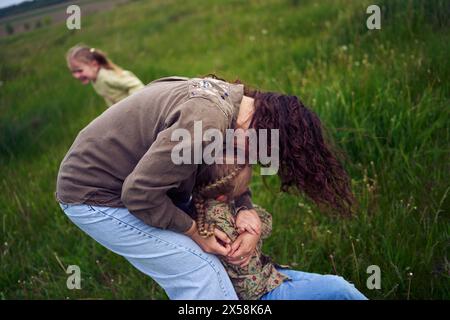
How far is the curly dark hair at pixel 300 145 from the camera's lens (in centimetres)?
201

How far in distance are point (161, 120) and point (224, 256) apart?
608 millimetres

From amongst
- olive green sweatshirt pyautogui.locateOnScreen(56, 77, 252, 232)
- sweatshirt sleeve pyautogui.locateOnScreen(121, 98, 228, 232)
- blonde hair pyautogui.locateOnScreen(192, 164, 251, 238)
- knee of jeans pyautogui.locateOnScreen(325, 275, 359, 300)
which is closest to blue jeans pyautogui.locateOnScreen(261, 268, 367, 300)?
knee of jeans pyautogui.locateOnScreen(325, 275, 359, 300)

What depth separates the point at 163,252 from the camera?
2.04 m

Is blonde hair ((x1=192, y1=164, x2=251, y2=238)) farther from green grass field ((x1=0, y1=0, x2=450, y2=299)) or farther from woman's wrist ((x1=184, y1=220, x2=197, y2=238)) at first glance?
green grass field ((x1=0, y1=0, x2=450, y2=299))

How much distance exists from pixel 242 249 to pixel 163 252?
33 cm

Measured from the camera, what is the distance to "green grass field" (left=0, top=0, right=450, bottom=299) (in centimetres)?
298

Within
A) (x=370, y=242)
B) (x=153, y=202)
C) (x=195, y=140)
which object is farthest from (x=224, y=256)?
(x=370, y=242)

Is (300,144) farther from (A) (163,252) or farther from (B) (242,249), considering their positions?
(A) (163,252)

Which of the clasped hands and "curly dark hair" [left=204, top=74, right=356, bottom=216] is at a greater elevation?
"curly dark hair" [left=204, top=74, right=356, bottom=216]

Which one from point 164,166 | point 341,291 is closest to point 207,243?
point 164,166

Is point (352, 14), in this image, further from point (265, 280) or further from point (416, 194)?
point (265, 280)

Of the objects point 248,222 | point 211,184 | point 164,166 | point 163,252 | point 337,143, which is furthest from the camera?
point 337,143

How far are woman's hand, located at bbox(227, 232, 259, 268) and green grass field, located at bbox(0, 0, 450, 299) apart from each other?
0.84m
